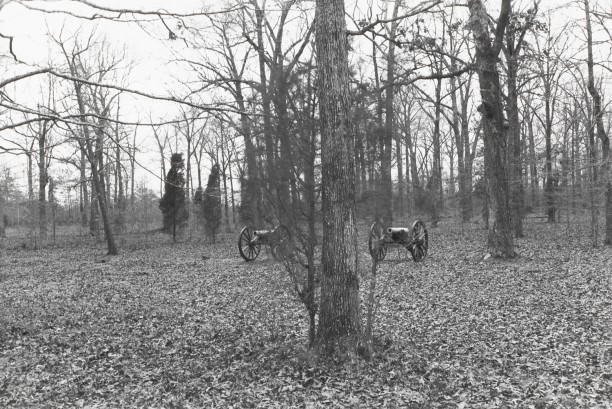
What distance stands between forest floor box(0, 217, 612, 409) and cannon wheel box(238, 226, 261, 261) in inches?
132

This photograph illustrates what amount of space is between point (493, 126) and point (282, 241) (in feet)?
25.7

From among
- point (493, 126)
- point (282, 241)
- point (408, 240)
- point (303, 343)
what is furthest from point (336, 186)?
point (493, 126)

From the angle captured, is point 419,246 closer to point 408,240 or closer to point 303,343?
point 408,240

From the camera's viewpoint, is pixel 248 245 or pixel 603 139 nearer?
pixel 603 139

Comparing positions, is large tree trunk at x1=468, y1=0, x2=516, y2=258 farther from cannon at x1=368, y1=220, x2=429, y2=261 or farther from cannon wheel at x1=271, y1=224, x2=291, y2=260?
cannon wheel at x1=271, y1=224, x2=291, y2=260

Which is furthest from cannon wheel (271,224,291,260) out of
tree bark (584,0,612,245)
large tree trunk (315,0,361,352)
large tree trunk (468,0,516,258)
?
tree bark (584,0,612,245)

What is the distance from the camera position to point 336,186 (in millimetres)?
4910

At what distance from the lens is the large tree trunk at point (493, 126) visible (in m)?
10.8

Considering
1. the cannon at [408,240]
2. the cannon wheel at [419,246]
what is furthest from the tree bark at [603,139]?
the cannon at [408,240]

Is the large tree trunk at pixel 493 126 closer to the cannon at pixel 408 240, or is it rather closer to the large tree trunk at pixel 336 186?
the cannon at pixel 408 240

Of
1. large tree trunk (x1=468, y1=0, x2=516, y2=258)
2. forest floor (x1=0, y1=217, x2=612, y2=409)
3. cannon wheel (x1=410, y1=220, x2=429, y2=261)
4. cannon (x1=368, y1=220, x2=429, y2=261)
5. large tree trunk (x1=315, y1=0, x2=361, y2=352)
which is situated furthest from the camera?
cannon wheel (x1=410, y1=220, x2=429, y2=261)

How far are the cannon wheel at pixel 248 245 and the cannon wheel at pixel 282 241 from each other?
9.77m

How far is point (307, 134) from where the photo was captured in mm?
5070

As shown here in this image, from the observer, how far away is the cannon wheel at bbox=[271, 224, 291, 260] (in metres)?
5.11
